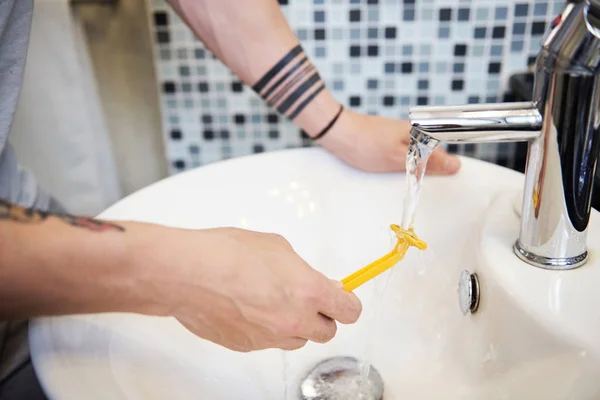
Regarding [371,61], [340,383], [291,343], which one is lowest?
[340,383]

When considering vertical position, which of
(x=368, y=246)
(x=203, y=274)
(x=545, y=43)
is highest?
(x=545, y=43)

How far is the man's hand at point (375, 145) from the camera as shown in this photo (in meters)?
0.57

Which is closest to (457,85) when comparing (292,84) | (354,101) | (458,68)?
(458,68)

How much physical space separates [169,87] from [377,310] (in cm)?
39

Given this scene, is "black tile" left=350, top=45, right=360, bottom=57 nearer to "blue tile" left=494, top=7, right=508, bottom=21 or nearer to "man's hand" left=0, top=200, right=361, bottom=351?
"blue tile" left=494, top=7, right=508, bottom=21

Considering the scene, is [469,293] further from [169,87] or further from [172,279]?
[169,87]

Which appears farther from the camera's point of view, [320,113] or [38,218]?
[320,113]

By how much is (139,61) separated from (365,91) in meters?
0.31

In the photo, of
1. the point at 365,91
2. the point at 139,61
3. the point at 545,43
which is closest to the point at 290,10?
the point at 365,91

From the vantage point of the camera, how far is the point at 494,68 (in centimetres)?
69

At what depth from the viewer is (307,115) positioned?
596mm

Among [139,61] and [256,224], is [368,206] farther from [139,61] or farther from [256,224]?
[139,61]

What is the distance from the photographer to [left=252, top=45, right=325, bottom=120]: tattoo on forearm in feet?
1.90

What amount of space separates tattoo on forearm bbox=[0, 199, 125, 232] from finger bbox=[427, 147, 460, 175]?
0.33m
